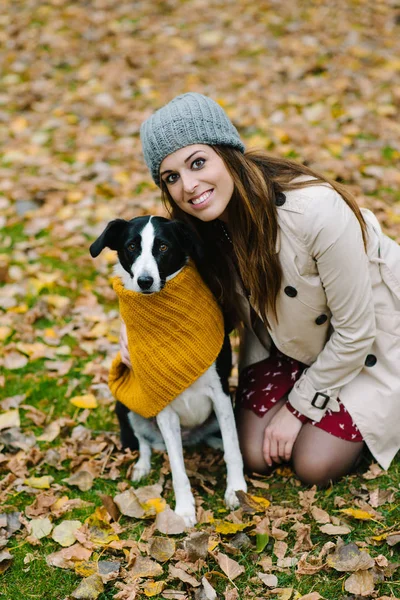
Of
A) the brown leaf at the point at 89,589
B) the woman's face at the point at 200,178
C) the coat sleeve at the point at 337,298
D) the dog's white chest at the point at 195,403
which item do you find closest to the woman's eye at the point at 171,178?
the woman's face at the point at 200,178

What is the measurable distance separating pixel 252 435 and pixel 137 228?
4.02 ft

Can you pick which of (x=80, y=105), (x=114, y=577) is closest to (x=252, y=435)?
(x=114, y=577)

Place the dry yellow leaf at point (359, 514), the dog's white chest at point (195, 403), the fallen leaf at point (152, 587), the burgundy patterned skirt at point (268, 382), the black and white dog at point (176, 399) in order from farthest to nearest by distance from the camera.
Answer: the burgundy patterned skirt at point (268, 382) < the dog's white chest at point (195, 403) < the black and white dog at point (176, 399) < the dry yellow leaf at point (359, 514) < the fallen leaf at point (152, 587)

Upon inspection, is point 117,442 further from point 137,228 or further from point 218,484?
point 137,228

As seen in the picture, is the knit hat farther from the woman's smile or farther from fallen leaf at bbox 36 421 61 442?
fallen leaf at bbox 36 421 61 442

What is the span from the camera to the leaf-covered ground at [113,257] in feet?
8.81

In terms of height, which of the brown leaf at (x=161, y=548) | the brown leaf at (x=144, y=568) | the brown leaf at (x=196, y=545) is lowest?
the brown leaf at (x=161, y=548)

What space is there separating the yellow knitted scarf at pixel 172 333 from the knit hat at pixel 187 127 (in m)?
0.59

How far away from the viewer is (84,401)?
381 cm

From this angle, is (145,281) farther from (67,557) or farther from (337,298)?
(67,557)

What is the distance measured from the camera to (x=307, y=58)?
25.1 feet

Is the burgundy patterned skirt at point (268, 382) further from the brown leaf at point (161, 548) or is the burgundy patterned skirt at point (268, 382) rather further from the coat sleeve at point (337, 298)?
the brown leaf at point (161, 548)

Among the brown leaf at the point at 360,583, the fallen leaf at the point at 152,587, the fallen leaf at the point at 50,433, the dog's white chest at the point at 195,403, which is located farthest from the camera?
the fallen leaf at the point at 50,433

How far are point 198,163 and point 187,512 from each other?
5.24 feet
